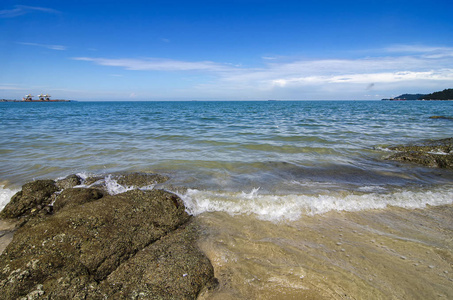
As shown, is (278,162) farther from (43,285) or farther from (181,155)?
(43,285)

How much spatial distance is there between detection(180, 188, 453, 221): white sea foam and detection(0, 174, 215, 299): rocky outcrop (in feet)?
3.44

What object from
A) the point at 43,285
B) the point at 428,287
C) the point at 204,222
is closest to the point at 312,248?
the point at 428,287

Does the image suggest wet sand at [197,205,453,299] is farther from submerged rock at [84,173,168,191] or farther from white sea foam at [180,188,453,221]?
submerged rock at [84,173,168,191]

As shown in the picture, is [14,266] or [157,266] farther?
[157,266]

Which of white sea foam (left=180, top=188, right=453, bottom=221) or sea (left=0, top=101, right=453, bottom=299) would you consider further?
white sea foam (left=180, top=188, right=453, bottom=221)

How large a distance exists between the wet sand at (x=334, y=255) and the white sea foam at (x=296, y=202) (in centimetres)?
27

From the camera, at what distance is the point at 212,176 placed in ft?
22.5

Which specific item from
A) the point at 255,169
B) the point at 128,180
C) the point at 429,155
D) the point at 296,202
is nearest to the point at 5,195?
the point at 128,180

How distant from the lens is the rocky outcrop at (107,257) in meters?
2.46

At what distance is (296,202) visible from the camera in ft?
16.2

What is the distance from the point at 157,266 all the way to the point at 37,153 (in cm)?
935

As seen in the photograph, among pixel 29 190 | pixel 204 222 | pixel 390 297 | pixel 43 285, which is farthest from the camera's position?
pixel 29 190

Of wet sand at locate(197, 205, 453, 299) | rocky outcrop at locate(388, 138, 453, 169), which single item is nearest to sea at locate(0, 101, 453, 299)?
wet sand at locate(197, 205, 453, 299)

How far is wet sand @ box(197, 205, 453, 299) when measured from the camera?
2.69 m
